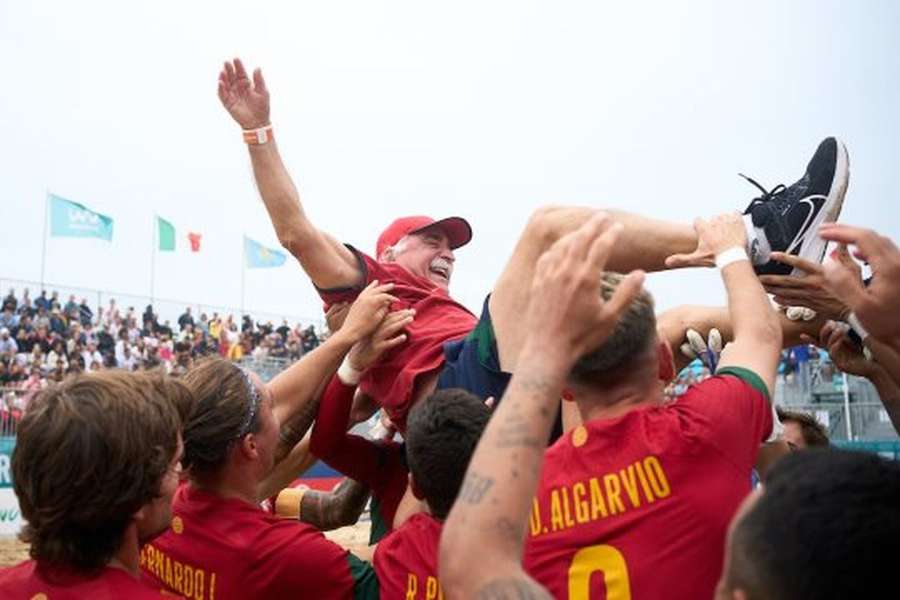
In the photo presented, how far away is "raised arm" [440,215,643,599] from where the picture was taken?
1.49 metres

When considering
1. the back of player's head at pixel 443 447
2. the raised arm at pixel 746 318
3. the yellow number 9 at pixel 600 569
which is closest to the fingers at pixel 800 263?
the raised arm at pixel 746 318

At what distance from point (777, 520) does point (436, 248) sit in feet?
10.6

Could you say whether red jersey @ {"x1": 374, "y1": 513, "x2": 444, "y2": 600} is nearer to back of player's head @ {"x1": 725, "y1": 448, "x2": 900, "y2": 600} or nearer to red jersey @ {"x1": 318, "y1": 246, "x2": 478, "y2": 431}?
red jersey @ {"x1": 318, "y1": 246, "x2": 478, "y2": 431}

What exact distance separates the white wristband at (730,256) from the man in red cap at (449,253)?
0.16 meters

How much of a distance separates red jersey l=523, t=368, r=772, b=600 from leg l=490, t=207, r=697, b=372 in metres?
0.96

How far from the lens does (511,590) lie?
1.46 metres

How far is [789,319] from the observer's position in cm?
347

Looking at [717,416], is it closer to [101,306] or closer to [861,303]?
[861,303]

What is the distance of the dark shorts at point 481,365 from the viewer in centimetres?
314

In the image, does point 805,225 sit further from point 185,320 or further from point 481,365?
point 185,320

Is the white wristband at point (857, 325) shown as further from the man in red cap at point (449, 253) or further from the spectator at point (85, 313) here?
the spectator at point (85, 313)

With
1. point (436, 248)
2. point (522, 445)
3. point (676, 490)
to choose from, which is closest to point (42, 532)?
point (522, 445)

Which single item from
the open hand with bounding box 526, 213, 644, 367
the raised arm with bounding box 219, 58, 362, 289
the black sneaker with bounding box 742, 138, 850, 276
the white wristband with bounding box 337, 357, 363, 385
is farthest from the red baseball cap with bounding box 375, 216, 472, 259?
the open hand with bounding box 526, 213, 644, 367

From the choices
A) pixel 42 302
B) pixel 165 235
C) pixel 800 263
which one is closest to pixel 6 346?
pixel 42 302
